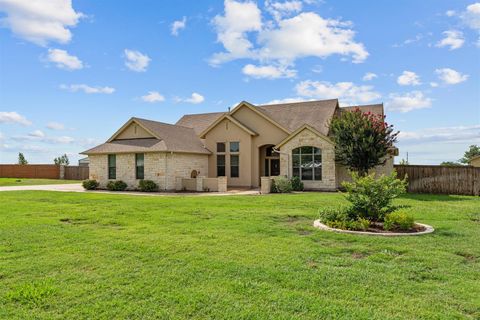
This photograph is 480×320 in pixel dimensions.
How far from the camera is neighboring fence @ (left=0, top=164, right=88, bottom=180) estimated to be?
38.9m

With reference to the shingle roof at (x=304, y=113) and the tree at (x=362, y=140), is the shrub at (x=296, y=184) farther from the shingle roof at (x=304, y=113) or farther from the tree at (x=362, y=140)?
the shingle roof at (x=304, y=113)

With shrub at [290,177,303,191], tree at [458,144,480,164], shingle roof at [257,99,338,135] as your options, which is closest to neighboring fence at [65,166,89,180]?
shingle roof at [257,99,338,135]

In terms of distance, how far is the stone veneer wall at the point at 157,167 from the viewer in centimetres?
2280

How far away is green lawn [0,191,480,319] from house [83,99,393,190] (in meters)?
13.3

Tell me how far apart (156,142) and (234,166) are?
19.3 feet

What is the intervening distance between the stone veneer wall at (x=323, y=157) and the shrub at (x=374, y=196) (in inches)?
490

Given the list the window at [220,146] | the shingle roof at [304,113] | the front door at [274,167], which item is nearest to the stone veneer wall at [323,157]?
the shingle roof at [304,113]

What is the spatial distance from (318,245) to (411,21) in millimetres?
11417

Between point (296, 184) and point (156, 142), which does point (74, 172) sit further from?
point (296, 184)

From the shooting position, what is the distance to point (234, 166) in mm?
25719

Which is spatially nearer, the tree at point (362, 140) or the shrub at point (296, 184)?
the tree at point (362, 140)

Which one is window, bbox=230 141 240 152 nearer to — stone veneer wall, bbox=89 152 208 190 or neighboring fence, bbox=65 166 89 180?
stone veneer wall, bbox=89 152 208 190

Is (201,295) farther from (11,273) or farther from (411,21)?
(411,21)

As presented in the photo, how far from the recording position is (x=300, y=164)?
22.8 m
